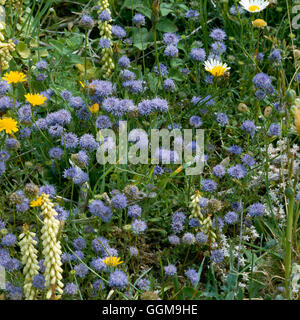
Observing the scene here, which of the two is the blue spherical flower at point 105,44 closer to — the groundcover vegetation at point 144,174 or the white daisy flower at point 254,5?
the groundcover vegetation at point 144,174

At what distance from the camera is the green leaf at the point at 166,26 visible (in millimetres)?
4331

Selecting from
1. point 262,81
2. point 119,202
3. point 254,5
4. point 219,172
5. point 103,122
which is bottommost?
point 119,202

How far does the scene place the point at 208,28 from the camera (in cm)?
448

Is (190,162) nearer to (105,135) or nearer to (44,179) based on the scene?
(105,135)

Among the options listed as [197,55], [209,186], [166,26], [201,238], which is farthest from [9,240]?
[166,26]

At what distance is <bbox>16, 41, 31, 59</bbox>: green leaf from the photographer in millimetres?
3914

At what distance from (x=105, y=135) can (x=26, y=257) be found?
100 cm

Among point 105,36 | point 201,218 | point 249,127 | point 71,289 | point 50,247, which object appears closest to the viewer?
point 50,247

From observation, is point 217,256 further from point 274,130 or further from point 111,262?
point 274,130

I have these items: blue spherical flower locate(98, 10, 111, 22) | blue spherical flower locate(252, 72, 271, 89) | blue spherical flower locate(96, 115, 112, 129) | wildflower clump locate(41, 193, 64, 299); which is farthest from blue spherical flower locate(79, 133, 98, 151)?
blue spherical flower locate(252, 72, 271, 89)

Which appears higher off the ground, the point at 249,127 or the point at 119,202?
the point at 249,127

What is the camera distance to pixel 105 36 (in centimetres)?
388

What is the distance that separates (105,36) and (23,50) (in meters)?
0.57

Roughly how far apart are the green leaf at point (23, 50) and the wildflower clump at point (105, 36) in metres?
0.50
